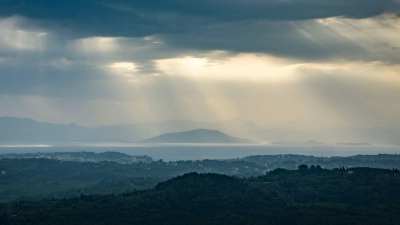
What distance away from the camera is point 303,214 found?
16450 cm

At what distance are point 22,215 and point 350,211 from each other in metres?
104

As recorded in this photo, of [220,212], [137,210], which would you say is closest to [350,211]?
[220,212]

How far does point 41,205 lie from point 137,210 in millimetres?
34437

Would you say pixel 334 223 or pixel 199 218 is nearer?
pixel 334 223

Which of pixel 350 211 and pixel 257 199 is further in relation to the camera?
pixel 257 199

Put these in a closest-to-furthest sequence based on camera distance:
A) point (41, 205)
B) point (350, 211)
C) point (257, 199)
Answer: point (350, 211), point (41, 205), point (257, 199)

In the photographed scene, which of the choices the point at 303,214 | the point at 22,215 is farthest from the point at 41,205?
the point at 303,214

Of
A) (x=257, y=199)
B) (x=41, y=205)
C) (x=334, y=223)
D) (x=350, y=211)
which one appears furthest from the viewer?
(x=257, y=199)

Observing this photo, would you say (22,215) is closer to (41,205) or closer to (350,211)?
(41,205)

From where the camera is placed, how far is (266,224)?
159875 mm

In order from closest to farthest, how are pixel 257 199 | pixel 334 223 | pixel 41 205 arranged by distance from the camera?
pixel 334 223 → pixel 41 205 → pixel 257 199

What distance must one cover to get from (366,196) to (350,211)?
1186 inches

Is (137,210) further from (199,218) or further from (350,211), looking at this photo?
(350,211)

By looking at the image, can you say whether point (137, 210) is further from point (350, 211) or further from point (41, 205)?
point (350, 211)
